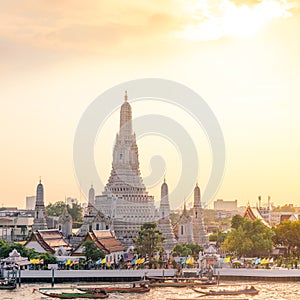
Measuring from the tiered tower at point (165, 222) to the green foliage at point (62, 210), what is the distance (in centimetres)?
3198

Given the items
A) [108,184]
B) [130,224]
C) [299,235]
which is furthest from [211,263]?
[108,184]

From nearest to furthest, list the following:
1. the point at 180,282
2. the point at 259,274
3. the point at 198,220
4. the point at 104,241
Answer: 1. the point at 180,282
2. the point at 259,274
3. the point at 104,241
4. the point at 198,220

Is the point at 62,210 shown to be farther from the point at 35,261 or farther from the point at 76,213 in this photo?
the point at 35,261

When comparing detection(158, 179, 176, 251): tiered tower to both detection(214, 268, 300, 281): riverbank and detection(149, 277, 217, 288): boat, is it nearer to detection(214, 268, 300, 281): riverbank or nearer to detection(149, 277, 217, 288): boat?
detection(214, 268, 300, 281): riverbank

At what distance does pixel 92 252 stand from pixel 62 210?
182ft

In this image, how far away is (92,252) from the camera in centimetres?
5919

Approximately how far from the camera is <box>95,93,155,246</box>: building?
245ft

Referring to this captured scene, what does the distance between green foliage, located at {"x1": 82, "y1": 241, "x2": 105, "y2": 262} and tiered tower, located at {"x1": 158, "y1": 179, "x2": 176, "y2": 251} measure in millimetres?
11513

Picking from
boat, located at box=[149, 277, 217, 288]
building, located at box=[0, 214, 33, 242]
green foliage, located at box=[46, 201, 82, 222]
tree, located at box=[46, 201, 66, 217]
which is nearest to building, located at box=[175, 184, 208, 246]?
building, located at box=[0, 214, 33, 242]

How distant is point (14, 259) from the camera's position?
55.5 metres

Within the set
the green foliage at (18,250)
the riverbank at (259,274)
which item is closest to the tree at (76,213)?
the green foliage at (18,250)

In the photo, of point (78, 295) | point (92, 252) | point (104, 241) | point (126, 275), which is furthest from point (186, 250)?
point (78, 295)

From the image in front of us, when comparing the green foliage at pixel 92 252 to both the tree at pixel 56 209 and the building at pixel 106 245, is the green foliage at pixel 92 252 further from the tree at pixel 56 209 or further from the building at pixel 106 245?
the tree at pixel 56 209

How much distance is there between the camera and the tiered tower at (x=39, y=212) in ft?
239
